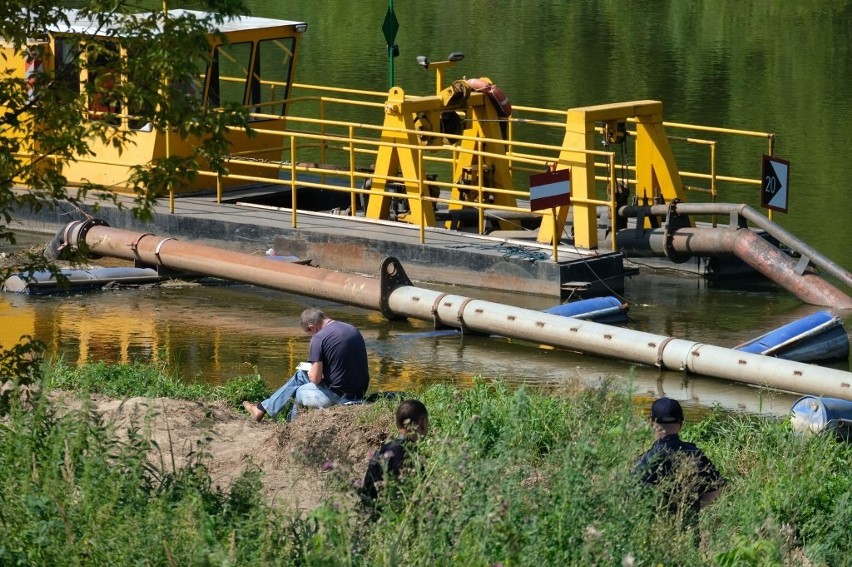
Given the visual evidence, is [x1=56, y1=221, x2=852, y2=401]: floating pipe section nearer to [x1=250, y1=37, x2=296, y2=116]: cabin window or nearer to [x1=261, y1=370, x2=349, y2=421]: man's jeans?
[x1=261, y1=370, x2=349, y2=421]: man's jeans

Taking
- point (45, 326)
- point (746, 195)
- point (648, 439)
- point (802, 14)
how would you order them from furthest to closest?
point (802, 14), point (746, 195), point (45, 326), point (648, 439)

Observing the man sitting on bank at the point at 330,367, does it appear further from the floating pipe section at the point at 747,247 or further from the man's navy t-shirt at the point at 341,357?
the floating pipe section at the point at 747,247

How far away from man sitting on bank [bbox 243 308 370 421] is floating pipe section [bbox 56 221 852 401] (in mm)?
1869

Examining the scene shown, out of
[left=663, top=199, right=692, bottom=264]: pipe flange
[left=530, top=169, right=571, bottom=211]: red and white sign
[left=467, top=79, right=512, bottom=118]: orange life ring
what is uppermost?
[left=467, top=79, right=512, bottom=118]: orange life ring

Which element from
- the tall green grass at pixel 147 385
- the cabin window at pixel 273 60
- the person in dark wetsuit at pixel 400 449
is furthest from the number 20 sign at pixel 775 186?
A: the person in dark wetsuit at pixel 400 449

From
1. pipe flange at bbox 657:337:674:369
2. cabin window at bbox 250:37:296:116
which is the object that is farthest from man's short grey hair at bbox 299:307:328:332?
cabin window at bbox 250:37:296:116

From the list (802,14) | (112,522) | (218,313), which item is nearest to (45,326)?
(218,313)

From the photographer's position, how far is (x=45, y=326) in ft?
47.4

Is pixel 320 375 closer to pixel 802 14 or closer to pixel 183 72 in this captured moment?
pixel 183 72

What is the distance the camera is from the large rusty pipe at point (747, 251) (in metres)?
14.8

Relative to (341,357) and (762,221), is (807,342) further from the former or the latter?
(341,357)

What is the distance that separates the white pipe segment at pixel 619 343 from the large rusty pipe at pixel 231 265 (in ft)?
2.00

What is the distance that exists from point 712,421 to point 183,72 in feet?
16.3

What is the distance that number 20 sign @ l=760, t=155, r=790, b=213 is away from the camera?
51.1ft
